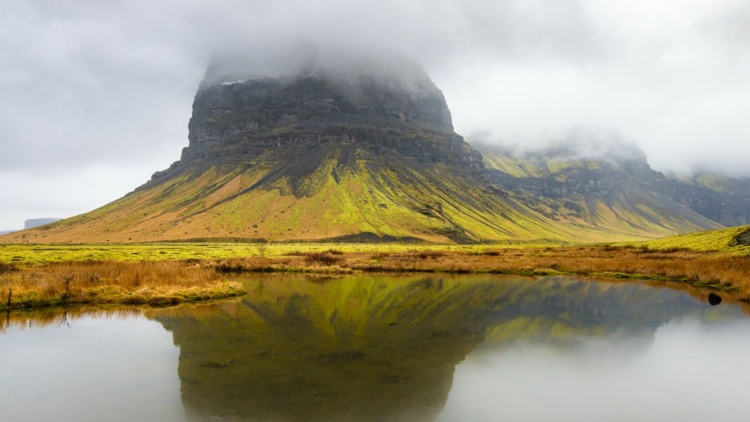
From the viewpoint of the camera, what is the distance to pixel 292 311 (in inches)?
1345

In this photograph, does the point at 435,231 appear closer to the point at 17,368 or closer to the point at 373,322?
the point at 373,322

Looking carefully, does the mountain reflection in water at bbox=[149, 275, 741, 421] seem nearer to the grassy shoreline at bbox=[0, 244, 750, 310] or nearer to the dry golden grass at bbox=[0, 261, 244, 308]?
the dry golden grass at bbox=[0, 261, 244, 308]

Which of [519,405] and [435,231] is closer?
[519,405]

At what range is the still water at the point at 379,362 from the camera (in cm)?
1541

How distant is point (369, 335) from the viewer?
86.8 ft

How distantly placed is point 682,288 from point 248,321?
4806 cm

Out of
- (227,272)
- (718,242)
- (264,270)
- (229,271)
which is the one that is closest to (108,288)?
(227,272)

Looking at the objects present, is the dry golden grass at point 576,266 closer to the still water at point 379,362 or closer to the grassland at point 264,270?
the grassland at point 264,270

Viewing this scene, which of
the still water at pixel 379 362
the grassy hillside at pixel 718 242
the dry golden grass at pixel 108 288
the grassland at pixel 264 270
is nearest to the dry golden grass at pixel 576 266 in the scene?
the grassland at pixel 264 270

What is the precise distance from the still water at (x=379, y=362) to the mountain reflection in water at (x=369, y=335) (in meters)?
0.11

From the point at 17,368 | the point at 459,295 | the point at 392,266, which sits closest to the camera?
the point at 17,368

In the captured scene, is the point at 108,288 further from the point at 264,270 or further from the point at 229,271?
the point at 264,270

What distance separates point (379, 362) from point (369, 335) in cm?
580

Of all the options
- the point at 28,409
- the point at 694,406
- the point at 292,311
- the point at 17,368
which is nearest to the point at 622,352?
the point at 694,406
